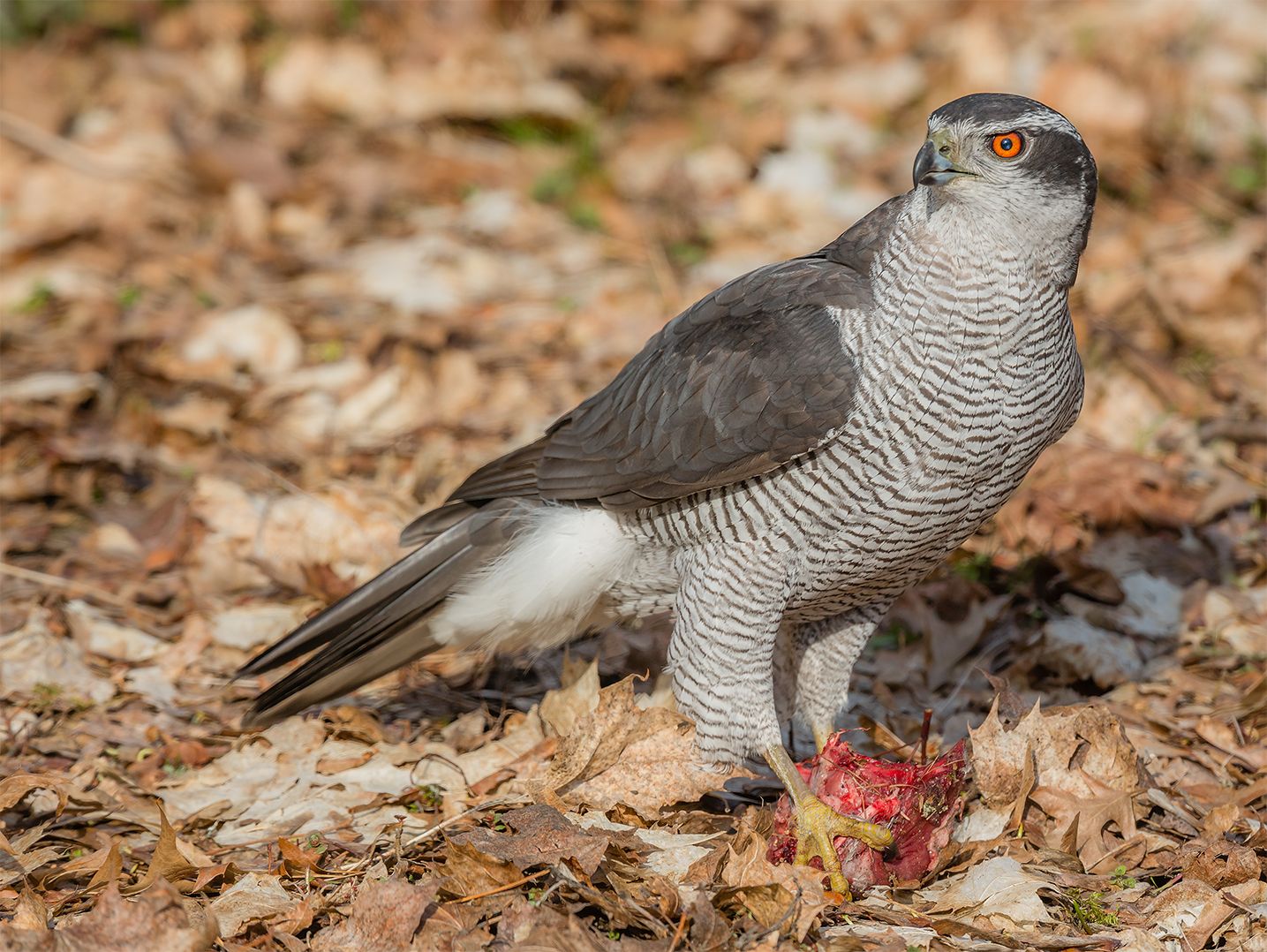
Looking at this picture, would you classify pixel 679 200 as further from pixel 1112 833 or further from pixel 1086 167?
pixel 1112 833

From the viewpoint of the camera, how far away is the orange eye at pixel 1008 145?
3.13m

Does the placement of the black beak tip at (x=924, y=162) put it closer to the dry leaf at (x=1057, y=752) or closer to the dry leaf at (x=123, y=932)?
the dry leaf at (x=1057, y=752)

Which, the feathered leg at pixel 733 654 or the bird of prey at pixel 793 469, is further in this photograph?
the feathered leg at pixel 733 654

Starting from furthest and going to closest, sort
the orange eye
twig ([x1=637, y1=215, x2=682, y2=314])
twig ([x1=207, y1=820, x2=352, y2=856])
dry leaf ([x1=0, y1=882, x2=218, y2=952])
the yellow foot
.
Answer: twig ([x1=637, y1=215, x2=682, y2=314])
twig ([x1=207, y1=820, x2=352, y2=856])
the yellow foot
the orange eye
dry leaf ([x1=0, y1=882, x2=218, y2=952])

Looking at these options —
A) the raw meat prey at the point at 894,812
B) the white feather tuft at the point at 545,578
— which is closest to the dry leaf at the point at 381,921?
the raw meat prey at the point at 894,812

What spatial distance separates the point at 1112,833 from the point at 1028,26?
7.69m

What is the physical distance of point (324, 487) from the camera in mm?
5344

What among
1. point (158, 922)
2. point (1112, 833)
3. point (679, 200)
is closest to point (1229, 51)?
point (679, 200)

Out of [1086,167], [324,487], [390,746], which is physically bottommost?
[390,746]

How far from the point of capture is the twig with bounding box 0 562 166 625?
15.9ft

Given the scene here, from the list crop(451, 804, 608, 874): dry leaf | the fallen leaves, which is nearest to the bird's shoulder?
the fallen leaves

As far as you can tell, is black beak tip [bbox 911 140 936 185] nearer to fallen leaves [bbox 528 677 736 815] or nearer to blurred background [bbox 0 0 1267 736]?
fallen leaves [bbox 528 677 736 815]

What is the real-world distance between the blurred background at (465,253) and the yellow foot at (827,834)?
1.30 m

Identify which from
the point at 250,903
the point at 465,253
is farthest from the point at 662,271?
the point at 250,903
